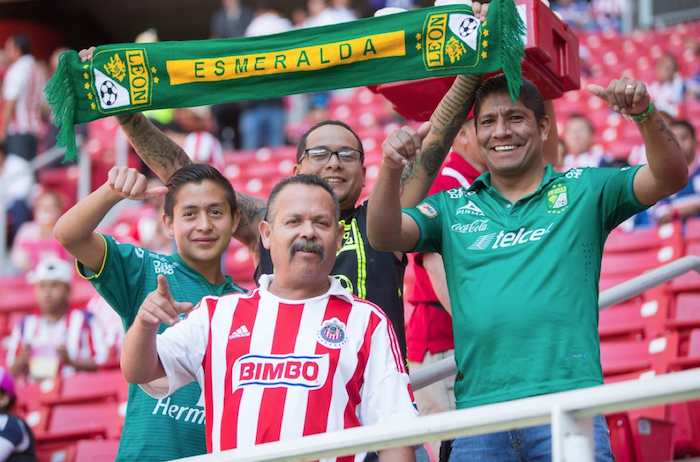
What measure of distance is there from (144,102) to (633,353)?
2.81m

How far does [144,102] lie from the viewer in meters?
3.15

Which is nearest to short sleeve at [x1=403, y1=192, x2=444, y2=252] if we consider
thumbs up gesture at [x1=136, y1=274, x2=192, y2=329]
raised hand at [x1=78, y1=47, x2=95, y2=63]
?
thumbs up gesture at [x1=136, y1=274, x2=192, y2=329]

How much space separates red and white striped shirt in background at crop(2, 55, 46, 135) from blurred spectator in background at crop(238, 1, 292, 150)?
2.14 metres

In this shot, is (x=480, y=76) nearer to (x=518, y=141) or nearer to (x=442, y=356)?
(x=518, y=141)

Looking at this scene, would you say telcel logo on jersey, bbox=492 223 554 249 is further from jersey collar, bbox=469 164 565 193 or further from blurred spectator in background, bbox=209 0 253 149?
blurred spectator in background, bbox=209 0 253 149

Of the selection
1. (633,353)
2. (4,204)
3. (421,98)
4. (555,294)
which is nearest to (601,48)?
(4,204)

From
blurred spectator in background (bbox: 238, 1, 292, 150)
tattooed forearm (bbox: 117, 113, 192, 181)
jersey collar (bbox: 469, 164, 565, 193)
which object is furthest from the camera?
blurred spectator in background (bbox: 238, 1, 292, 150)

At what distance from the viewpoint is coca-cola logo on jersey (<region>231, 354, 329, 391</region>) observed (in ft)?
7.48

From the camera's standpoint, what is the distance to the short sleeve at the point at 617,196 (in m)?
2.56

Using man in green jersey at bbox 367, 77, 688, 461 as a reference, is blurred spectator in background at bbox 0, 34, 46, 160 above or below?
above

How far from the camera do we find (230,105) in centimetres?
1034

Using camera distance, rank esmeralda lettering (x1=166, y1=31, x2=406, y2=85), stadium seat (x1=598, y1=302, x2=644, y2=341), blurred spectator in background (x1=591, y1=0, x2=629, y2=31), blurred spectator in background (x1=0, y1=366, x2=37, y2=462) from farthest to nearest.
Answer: blurred spectator in background (x1=591, y1=0, x2=629, y2=31) → stadium seat (x1=598, y1=302, x2=644, y2=341) → blurred spectator in background (x1=0, y1=366, x2=37, y2=462) → esmeralda lettering (x1=166, y1=31, x2=406, y2=85)

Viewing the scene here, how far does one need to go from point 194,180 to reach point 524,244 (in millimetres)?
1127

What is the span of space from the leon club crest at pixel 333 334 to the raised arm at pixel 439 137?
32.4 inches
